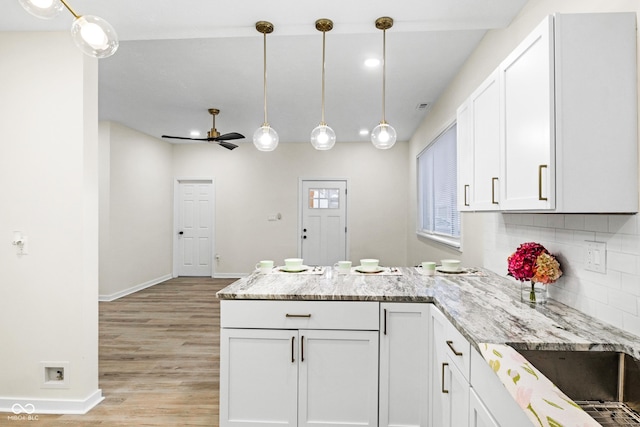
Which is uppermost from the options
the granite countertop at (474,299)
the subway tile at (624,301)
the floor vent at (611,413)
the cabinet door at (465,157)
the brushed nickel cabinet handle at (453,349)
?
the cabinet door at (465,157)

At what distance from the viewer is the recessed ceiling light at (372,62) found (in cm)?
328

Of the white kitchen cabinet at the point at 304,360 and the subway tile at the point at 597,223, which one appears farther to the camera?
the white kitchen cabinet at the point at 304,360

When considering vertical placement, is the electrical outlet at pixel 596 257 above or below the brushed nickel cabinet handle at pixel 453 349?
above

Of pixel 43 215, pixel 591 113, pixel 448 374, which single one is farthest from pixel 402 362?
pixel 43 215

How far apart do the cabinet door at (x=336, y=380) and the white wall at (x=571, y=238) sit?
1039mm

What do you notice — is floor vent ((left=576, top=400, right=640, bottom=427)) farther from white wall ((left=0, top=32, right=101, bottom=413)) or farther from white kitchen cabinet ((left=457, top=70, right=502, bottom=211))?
white wall ((left=0, top=32, right=101, bottom=413))

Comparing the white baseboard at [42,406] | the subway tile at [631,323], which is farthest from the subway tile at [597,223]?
the white baseboard at [42,406]

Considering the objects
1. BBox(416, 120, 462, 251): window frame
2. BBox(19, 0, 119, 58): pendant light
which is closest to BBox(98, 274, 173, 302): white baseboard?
BBox(416, 120, 462, 251): window frame

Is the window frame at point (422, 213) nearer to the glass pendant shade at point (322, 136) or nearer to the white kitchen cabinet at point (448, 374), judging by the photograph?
the glass pendant shade at point (322, 136)

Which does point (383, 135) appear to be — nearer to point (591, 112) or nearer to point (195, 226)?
point (591, 112)

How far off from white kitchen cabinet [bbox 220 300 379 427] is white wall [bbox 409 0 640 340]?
3.15 ft

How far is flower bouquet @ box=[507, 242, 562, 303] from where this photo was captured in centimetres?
172

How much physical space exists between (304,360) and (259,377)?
0.86 ft

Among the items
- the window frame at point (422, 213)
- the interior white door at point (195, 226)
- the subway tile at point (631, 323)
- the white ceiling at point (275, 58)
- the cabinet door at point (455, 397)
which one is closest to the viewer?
the subway tile at point (631, 323)
